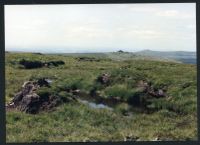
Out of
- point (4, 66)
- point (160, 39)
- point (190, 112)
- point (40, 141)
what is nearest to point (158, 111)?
point (190, 112)

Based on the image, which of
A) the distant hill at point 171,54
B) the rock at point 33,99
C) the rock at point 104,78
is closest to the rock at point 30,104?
the rock at point 33,99

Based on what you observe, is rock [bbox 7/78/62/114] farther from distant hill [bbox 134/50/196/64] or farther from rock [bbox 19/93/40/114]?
distant hill [bbox 134/50/196/64]

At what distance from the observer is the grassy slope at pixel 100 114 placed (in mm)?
8164

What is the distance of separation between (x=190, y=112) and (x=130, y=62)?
1.18m

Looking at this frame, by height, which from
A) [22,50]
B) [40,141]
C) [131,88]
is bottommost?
[40,141]

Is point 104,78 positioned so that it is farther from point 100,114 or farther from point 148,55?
point 148,55

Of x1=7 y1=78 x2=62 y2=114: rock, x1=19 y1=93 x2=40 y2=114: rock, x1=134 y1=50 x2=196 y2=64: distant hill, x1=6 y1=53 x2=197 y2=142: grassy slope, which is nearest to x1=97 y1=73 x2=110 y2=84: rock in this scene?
x1=6 y1=53 x2=197 y2=142: grassy slope

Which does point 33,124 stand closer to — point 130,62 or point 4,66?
point 4,66

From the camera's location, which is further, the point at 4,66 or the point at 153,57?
the point at 153,57

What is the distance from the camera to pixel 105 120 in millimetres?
8227

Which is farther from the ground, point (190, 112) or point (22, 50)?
point (22, 50)

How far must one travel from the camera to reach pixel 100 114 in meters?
8.26

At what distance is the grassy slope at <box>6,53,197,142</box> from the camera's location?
26.8 ft

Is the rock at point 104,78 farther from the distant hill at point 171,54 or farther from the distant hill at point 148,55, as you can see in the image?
the distant hill at point 171,54
